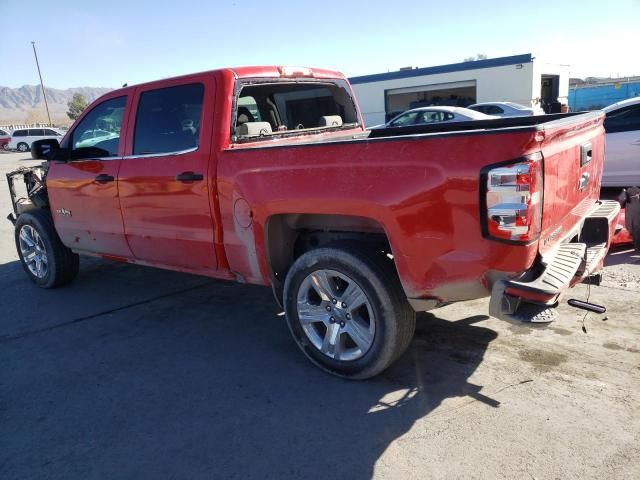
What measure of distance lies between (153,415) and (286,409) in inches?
32.0

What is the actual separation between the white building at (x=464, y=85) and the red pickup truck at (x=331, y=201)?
26.4 metres

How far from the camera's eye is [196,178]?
12.6 feet

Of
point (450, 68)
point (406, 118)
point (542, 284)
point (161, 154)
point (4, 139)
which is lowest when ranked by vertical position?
point (542, 284)

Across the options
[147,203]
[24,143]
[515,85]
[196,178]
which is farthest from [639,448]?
[24,143]

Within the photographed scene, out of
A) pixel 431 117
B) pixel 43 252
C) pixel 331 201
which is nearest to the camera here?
pixel 331 201

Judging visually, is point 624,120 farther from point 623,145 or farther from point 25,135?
point 25,135

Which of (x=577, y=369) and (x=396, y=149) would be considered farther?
(x=577, y=369)

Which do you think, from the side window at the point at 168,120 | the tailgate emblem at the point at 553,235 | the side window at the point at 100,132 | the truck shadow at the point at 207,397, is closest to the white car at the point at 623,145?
the truck shadow at the point at 207,397

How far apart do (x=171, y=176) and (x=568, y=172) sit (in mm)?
2781

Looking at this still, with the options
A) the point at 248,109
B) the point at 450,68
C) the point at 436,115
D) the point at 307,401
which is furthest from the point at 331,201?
the point at 450,68

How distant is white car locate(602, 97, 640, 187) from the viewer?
24.6ft

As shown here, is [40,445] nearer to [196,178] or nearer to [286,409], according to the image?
[286,409]

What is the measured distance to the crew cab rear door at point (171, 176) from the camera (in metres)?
3.91

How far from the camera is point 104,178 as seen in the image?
4.67 m
